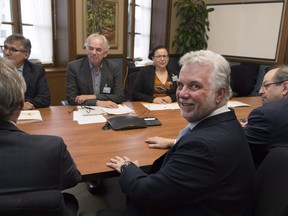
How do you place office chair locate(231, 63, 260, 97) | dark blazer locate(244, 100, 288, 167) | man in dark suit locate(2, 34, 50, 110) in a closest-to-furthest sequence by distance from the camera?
1. dark blazer locate(244, 100, 288, 167)
2. man in dark suit locate(2, 34, 50, 110)
3. office chair locate(231, 63, 260, 97)

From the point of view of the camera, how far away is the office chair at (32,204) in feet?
2.55

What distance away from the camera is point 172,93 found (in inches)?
124

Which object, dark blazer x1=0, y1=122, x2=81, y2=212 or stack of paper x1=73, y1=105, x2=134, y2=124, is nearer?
dark blazer x1=0, y1=122, x2=81, y2=212

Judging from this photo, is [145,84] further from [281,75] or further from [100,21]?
[100,21]

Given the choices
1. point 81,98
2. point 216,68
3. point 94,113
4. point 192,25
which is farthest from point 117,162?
point 192,25

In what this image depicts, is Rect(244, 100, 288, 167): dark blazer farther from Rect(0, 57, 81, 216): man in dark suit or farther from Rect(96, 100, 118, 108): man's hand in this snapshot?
Rect(96, 100, 118, 108): man's hand

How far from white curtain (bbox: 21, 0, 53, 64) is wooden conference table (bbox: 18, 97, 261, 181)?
231cm

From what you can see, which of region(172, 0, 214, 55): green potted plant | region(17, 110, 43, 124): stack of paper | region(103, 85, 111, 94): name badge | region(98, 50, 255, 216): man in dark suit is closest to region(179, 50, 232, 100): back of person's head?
region(98, 50, 255, 216): man in dark suit

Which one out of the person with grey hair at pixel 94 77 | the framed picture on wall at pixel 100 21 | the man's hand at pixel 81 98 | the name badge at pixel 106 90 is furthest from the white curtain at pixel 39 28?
the man's hand at pixel 81 98

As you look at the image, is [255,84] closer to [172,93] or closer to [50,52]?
[172,93]

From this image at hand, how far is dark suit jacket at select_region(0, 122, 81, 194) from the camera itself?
904 mm

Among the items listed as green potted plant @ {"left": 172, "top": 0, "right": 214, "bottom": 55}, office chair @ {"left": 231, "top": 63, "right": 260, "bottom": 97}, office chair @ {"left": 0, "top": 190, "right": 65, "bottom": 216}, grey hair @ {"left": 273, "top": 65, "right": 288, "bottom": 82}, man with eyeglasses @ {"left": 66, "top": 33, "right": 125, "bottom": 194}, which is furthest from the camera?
green potted plant @ {"left": 172, "top": 0, "right": 214, "bottom": 55}

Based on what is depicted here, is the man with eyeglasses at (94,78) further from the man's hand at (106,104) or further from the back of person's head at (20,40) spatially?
the back of person's head at (20,40)

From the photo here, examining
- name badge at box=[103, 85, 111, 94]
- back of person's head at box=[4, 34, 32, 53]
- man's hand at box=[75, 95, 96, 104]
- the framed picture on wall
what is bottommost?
man's hand at box=[75, 95, 96, 104]
